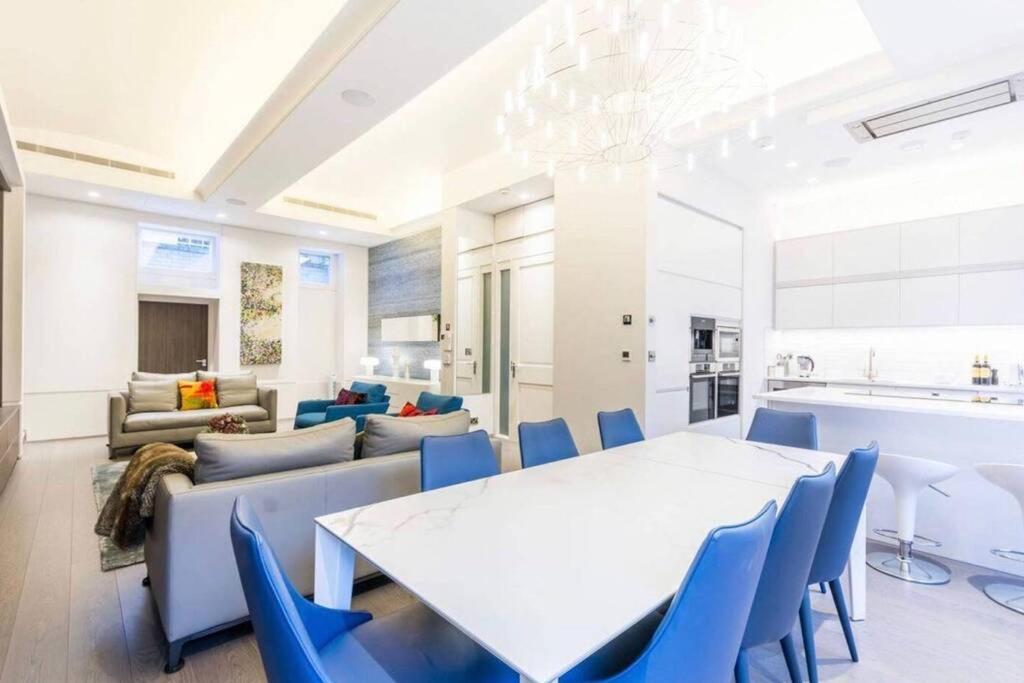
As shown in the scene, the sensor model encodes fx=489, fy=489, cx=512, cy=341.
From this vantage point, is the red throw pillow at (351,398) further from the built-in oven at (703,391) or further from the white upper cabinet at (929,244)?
the white upper cabinet at (929,244)

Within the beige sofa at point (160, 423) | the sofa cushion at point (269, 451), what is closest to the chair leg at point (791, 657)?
the sofa cushion at point (269, 451)

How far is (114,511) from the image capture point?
2.26m

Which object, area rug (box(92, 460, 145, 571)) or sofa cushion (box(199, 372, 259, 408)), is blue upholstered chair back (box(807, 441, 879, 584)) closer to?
area rug (box(92, 460, 145, 571))

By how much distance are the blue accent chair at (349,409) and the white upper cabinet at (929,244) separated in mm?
5516

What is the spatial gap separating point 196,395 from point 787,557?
6455mm

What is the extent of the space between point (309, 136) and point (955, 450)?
201 inches

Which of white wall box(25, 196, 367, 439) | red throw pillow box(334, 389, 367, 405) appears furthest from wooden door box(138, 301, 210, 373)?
red throw pillow box(334, 389, 367, 405)

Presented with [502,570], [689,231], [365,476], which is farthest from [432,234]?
[502,570]

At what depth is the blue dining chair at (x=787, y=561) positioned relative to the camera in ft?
4.70

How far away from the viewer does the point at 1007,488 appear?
8.11 ft

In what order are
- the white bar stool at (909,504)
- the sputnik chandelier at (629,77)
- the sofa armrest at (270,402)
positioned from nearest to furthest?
the sputnik chandelier at (629,77)
the white bar stool at (909,504)
the sofa armrest at (270,402)

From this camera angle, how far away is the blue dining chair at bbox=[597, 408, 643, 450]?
290cm

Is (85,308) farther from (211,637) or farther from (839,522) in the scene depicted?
(839,522)

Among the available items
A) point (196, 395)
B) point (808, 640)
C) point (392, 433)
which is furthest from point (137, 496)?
point (196, 395)
